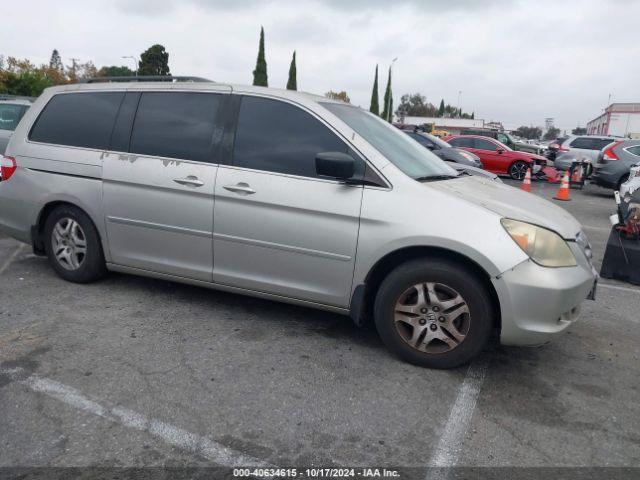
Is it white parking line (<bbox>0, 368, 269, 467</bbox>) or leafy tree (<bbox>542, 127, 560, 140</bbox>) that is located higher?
leafy tree (<bbox>542, 127, 560, 140</bbox>)

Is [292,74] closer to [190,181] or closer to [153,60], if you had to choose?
[153,60]

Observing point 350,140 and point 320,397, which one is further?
point 350,140

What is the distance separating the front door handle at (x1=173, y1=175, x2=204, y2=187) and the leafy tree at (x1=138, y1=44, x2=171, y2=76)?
195 feet

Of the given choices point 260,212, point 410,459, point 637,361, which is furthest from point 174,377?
point 637,361

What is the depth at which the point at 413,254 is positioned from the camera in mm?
3471

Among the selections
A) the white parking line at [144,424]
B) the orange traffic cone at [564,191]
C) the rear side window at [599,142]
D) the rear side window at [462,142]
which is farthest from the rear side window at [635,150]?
the white parking line at [144,424]

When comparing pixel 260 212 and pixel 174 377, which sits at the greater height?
pixel 260 212

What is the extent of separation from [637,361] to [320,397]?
240 centimetres

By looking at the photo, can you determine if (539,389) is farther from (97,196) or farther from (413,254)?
(97,196)

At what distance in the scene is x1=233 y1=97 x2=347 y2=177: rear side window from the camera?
3734 millimetres

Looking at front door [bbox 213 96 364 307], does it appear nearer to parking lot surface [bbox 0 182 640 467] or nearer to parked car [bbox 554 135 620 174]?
parking lot surface [bbox 0 182 640 467]

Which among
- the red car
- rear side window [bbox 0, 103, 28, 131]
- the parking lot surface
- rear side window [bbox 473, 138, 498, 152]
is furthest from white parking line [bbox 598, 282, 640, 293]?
rear side window [bbox 473, 138, 498, 152]

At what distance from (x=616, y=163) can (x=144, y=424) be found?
1469 centimetres

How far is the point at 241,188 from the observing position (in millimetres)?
3826
